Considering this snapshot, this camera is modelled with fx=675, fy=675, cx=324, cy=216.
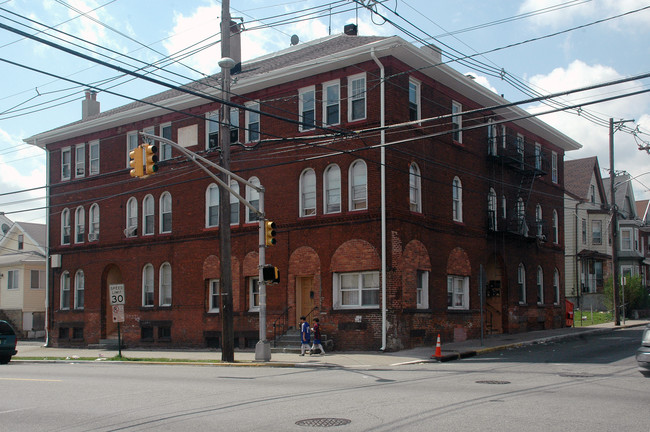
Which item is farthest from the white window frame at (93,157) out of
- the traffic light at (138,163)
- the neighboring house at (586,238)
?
the neighboring house at (586,238)

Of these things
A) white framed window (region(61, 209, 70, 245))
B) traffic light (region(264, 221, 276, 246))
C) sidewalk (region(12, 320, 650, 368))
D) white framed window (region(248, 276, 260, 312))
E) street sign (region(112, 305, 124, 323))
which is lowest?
sidewalk (region(12, 320, 650, 368))

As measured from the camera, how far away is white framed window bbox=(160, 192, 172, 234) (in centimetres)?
3212

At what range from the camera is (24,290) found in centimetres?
4650

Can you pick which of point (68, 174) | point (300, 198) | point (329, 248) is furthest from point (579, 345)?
point (68, 174)

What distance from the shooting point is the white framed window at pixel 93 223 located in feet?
115

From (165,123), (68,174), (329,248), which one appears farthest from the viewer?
(68,174)

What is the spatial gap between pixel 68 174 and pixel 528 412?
1255 inches

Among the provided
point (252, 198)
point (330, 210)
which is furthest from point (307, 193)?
point (252, 198)

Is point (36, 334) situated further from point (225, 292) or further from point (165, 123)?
point (225, 292)

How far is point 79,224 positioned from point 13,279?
1514cm

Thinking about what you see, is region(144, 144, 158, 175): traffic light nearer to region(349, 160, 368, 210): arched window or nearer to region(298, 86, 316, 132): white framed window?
region(349, 160, 368, 210): arched window

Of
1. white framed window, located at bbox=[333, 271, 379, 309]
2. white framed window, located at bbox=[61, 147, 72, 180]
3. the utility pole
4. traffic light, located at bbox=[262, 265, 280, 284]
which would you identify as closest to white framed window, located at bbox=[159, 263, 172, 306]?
white framed window, located at bbox=[61, 147, 72, 180]

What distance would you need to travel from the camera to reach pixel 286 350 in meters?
25.0

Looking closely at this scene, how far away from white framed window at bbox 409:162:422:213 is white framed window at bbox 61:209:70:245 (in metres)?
20.2
